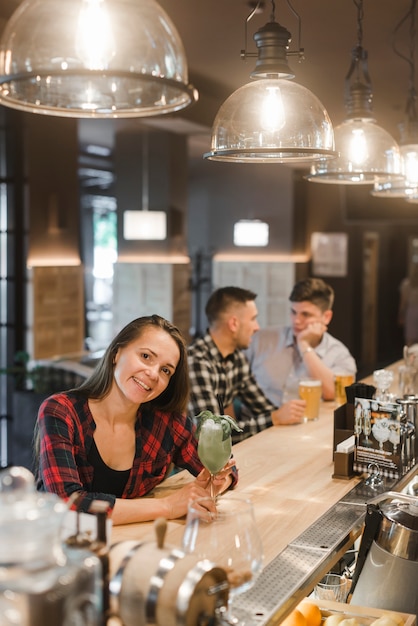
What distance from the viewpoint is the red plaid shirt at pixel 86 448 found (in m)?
2.15

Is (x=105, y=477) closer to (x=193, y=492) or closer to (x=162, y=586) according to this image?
(x=193, y=492)

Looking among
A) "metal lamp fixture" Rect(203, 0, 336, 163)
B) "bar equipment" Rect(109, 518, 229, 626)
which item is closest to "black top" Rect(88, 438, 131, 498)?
"metal lamp fixture" Rect(203, 0, 336, 163)

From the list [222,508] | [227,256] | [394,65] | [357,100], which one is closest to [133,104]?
[222,508]

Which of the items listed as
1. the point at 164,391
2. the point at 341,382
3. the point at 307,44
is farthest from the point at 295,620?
the point at 307,44

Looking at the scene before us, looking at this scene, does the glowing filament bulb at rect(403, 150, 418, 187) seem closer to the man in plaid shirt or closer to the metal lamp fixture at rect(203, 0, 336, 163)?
the metal lamp fixture at rect(203, 0, 336, 163)

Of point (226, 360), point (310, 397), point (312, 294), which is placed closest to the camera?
point (310, 397)

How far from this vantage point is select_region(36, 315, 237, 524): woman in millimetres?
2291

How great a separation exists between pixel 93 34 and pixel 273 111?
838 mm

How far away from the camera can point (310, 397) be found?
141 inches

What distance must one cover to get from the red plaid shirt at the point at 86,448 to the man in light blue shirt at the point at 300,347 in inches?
70.2

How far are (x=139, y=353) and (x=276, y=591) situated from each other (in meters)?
0.97

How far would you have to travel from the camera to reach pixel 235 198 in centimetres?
1159

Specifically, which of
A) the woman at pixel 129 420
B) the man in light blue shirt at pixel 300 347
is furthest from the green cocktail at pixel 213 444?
the man in light blue shirt at pixel 300 347

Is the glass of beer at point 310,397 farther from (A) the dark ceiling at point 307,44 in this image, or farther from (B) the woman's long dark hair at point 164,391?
(A) the dark ceiling at point 307,44
